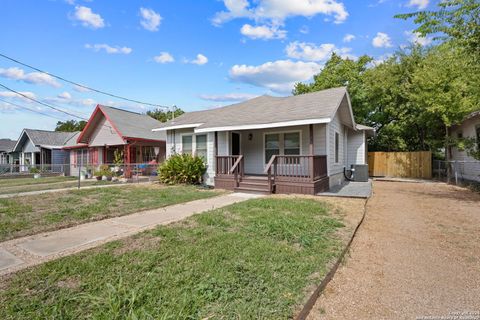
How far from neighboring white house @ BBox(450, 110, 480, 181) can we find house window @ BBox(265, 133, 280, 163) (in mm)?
8503

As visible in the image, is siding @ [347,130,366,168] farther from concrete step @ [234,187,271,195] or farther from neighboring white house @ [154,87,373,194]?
concrete step @ [234,187,271,195]

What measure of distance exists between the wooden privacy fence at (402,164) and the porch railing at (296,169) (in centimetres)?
1027

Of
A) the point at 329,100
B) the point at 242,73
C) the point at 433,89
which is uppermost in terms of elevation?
the point at 242,73

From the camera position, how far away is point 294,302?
2.44 meters

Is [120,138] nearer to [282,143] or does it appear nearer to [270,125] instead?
[282,143]

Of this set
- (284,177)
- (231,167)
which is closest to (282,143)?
(284,177)

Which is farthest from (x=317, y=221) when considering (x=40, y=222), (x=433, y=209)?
(x=40, y=222)

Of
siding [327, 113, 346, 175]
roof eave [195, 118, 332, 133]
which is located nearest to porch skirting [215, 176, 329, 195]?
siding [327, 113, 346, 175]

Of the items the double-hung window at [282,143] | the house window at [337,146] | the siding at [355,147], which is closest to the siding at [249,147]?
the double-hung window at [282,143]

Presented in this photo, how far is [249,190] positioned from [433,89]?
11.8 m

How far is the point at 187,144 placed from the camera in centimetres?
1299

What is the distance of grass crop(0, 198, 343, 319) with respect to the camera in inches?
89.9

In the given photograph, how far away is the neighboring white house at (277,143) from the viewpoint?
9.11m

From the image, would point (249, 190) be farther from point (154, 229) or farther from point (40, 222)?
point (40, 222)
